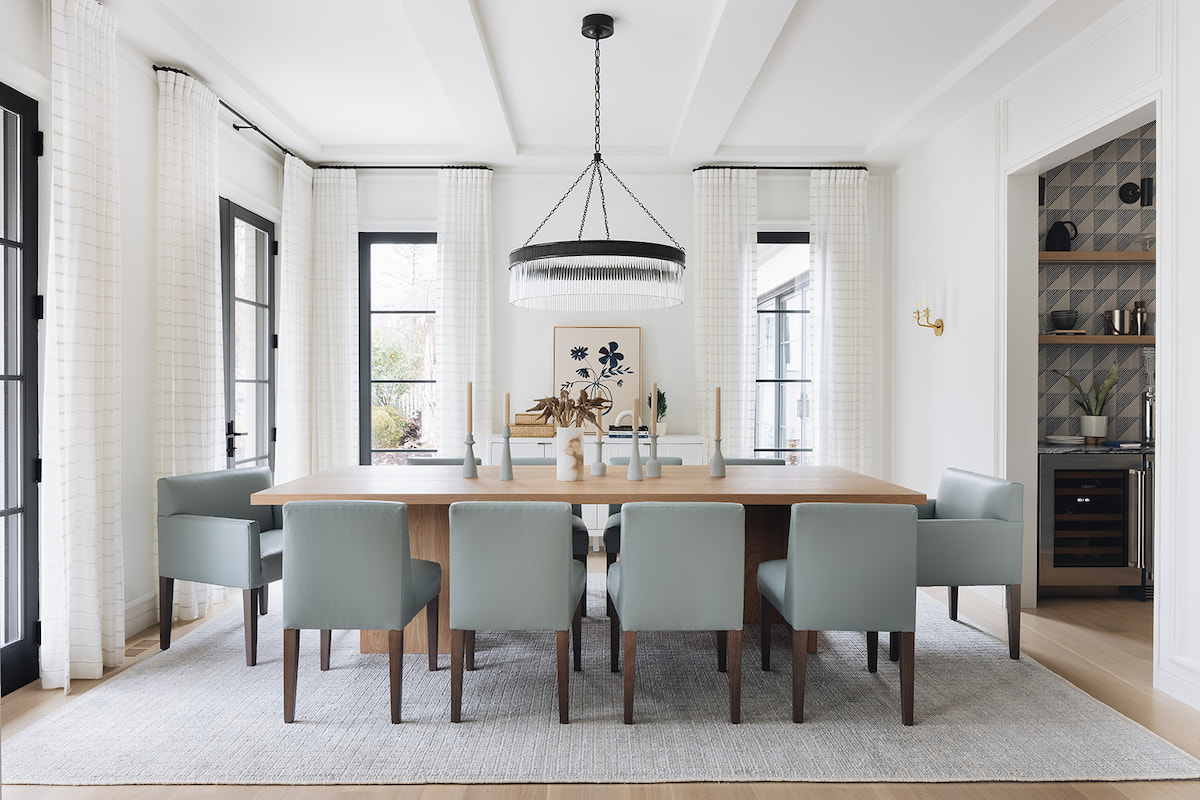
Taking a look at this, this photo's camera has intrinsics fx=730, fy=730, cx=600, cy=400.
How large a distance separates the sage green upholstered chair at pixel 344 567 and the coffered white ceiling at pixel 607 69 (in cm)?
215

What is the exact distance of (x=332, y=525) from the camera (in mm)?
2449

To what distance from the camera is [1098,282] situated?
437cm

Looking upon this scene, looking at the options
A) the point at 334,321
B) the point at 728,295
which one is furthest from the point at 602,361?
the point at 334,321

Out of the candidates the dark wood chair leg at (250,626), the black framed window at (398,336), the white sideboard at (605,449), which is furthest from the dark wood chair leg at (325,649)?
the black framed window at (398,336)

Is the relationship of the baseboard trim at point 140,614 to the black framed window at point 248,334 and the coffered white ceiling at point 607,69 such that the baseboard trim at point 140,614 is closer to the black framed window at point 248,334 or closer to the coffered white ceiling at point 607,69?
the black framed window at point 248,334

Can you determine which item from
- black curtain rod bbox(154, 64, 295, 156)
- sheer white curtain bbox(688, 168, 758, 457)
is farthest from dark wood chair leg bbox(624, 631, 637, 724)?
black curtain rod bbox(154, 64, 295, 156)

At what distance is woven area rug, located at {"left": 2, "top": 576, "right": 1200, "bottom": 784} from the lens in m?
2.25

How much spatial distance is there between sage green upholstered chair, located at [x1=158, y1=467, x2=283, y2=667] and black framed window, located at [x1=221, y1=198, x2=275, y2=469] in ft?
3.07

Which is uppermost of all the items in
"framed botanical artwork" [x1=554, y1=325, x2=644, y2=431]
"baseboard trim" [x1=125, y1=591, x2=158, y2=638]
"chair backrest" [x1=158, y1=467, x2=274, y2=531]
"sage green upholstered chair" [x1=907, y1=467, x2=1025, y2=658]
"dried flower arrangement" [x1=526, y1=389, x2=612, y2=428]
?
"framed botanical artwork" [x1=554, y1=325, x2=644, y2=431]

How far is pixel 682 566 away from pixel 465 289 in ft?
11.3

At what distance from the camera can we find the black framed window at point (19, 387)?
283 cm

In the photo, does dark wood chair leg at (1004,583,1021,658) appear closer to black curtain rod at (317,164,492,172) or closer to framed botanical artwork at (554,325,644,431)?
framed botanical artwork at (554,325,644,431)

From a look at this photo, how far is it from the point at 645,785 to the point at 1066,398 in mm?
3700

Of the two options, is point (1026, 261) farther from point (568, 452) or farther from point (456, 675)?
point (456, 675)
